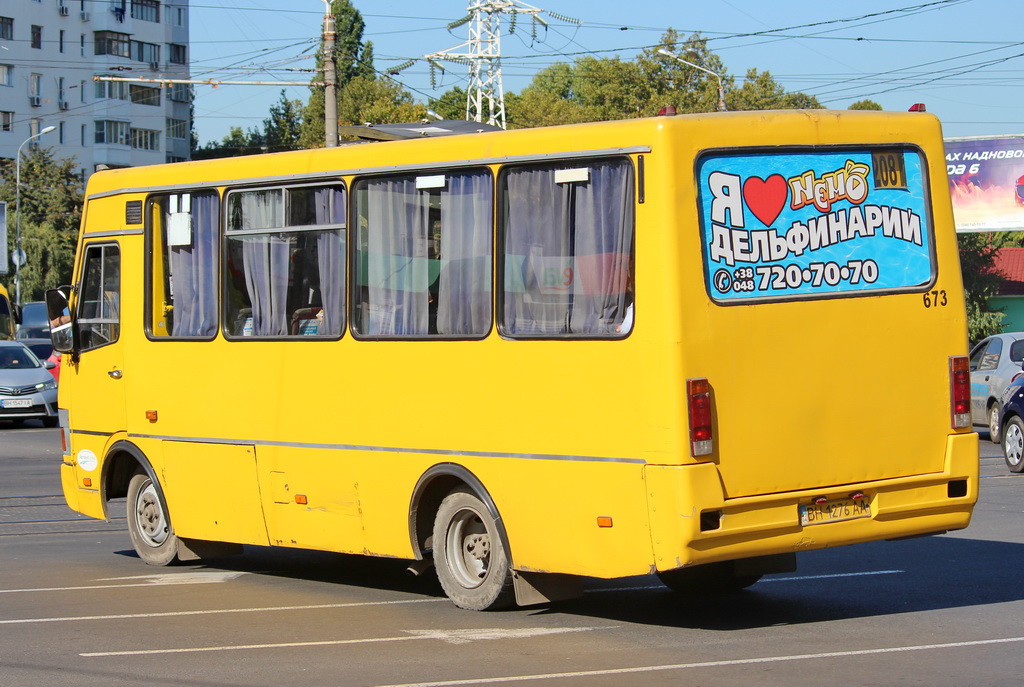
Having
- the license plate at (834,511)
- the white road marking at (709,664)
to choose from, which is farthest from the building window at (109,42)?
the white road marking at (709,664)

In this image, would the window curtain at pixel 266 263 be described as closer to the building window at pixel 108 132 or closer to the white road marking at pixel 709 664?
the white road marking at pixel 709 664

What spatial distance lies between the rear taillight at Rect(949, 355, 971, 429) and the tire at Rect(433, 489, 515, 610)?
2.77 metres

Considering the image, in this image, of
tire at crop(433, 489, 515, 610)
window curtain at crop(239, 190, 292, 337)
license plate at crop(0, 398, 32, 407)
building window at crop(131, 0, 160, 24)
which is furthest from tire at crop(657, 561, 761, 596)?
building window at crop(131, 0, 160, 24)

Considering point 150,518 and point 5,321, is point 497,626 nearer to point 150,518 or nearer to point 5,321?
point 150,518

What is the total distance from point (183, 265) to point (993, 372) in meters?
15.4

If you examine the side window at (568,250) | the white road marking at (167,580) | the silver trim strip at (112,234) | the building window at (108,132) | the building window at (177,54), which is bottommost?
the white road marking at (167,580)

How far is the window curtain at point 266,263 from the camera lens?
10516mm

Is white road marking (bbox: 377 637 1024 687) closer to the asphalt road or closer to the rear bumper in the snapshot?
the asphalt road

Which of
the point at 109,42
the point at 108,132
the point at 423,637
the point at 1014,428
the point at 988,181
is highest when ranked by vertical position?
the point at 109,42

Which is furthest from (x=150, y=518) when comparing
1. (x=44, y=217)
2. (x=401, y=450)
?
(x=44, y=217)

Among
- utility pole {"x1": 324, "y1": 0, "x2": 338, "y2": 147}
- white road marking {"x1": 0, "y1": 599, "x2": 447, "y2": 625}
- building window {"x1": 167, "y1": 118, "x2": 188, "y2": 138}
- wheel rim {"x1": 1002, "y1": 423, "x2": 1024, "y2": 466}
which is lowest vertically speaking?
white road marking {"x1": 0, "y1": 599, "x2": 447, "y2": 625}

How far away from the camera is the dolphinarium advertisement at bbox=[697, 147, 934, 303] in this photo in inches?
327

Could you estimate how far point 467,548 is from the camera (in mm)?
9438

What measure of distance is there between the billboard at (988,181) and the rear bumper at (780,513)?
115 ft
